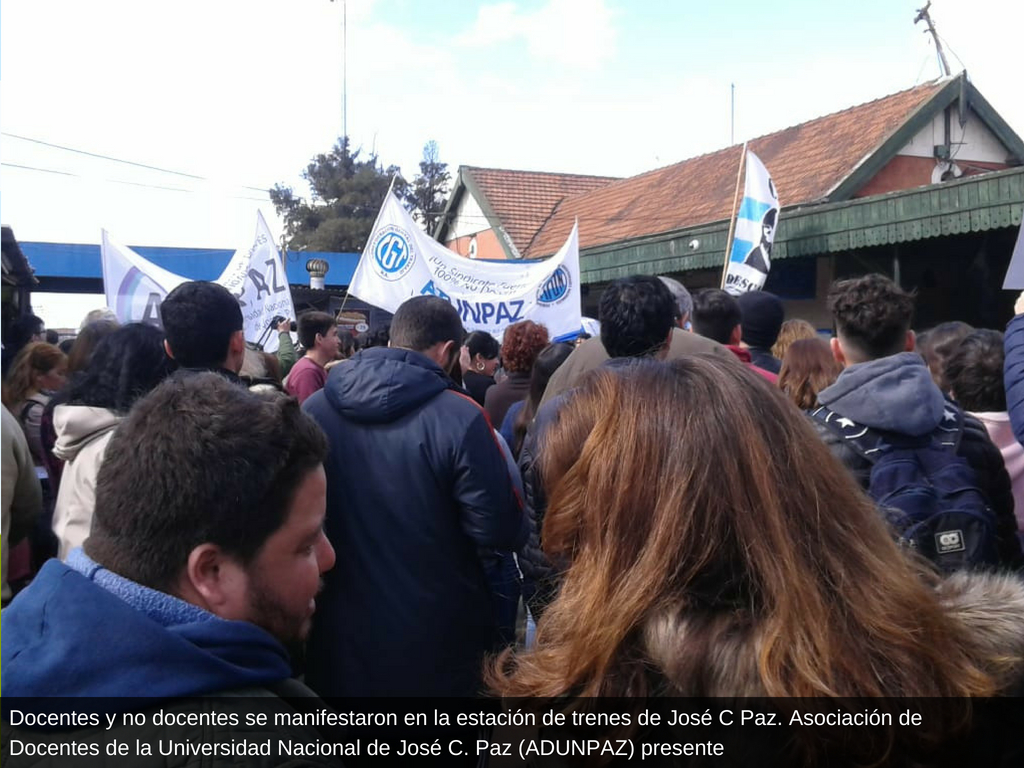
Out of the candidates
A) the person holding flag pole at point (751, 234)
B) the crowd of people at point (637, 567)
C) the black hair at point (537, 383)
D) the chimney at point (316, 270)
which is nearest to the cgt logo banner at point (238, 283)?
the black hair at point (537, 383)

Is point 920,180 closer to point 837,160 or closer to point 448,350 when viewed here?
point 837,160

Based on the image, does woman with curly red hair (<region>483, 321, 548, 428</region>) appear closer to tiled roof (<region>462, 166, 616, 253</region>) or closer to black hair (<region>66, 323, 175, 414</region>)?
black hair (<region>66, 323, 175, 414</region>)

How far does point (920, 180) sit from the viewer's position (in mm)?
13539

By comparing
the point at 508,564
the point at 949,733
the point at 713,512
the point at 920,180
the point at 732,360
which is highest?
the point at 920,180

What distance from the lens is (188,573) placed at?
1.33 m

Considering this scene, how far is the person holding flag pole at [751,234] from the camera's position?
26.3 feet

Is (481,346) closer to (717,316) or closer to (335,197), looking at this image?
(717,316)

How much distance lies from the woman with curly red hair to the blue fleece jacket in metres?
3.72

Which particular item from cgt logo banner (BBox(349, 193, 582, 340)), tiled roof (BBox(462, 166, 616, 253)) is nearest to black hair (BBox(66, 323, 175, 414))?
cgt logo banner (BBox(349, 193, 582, 340))

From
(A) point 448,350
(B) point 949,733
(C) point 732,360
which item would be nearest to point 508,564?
(A) point 448,350

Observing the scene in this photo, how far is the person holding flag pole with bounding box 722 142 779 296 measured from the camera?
26.3ft

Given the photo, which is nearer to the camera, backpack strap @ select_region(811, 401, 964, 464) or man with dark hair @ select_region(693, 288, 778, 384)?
backpack strap @ select_region(811, 401, 964, 464)

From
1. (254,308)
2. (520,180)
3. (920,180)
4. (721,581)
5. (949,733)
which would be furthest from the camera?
(520,180)

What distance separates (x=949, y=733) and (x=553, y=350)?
3.30m
